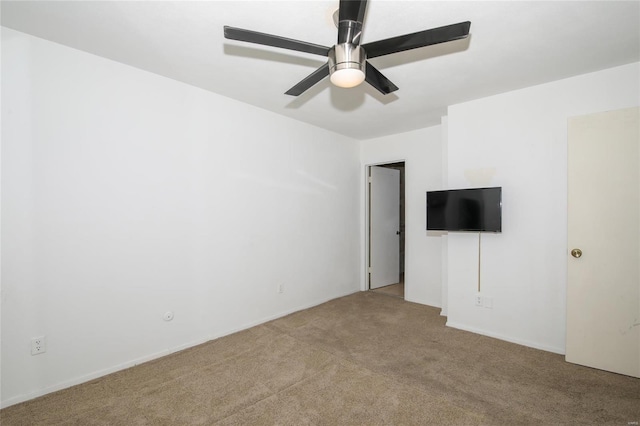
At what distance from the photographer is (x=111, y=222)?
2.42 meters

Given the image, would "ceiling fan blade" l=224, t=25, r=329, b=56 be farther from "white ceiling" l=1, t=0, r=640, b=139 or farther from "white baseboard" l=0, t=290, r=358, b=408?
"white baseboard" l=0, t=290, r=358, b=408

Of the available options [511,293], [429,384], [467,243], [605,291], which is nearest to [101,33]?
[429,384]

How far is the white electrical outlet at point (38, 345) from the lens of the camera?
6.82 ft

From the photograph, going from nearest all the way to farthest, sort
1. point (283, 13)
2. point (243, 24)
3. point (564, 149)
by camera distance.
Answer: point (283, 13) < point (243, 24) < point (564, 149)

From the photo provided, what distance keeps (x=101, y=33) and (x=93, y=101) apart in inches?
21.2

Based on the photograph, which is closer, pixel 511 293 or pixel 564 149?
pixel 564 149

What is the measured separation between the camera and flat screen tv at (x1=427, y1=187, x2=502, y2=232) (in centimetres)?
299

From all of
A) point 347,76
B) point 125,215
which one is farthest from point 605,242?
point 125,215

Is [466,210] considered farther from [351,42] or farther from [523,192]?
[351,42]

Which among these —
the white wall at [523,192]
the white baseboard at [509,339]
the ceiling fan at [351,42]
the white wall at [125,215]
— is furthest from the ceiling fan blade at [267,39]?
the white baseboard at [509,339]

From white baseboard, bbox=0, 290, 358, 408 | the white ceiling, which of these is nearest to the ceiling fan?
the white ceiling

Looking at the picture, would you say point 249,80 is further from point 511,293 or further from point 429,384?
point 511,293

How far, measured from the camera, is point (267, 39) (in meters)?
1.51

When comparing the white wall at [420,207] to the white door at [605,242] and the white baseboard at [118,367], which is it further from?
the white baseboard at [118,367]
